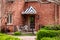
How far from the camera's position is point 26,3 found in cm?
4528

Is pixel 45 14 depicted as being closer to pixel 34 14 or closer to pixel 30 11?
pixel 34 14

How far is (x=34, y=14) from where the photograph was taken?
145 feet

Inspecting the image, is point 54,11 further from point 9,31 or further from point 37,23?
point 9,31

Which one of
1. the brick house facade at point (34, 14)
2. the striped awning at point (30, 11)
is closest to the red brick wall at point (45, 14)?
the brick house facade at point (34, 14)

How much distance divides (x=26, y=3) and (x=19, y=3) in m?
1.59

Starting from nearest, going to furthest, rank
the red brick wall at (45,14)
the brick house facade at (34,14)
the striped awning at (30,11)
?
the brick house facade at (34,14), the red brick wall at (45,14), the striped awning at (30,11)

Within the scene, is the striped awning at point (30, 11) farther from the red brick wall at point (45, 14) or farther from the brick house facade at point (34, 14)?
the red brick wall at point (45, 14)

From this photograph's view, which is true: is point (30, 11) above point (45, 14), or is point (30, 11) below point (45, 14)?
above

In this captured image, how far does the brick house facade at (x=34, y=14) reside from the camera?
42.9 meters

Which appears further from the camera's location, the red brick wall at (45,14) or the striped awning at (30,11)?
the striped awning at (30,11)

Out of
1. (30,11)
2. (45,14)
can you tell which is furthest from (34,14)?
(45,14)

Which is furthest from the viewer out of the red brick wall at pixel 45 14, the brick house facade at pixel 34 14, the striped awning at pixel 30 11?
the striped awning at pixel 30 11


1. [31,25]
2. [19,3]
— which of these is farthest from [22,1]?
[31,25]

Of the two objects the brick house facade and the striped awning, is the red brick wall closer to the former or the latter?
the brick house facade
